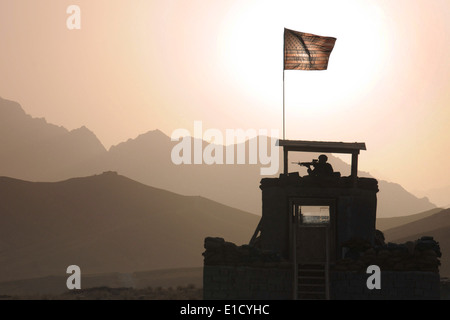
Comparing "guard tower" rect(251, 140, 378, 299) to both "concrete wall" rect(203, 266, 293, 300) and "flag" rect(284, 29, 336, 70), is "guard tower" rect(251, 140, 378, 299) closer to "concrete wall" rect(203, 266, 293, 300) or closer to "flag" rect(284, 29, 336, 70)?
"concrete wall" rect(203, 266, 293, 300)

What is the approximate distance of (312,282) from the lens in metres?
28.8

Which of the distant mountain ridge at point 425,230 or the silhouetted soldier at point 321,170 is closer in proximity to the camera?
the silhouetted soldier at point 321,170

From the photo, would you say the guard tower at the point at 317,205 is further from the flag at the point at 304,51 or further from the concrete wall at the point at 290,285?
the flag at the point at 304,51

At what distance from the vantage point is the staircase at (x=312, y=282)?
28.4 metres

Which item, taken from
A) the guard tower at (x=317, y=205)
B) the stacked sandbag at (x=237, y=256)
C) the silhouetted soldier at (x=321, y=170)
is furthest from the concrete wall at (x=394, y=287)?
the silhouetted soldier at (x=321, y=170)

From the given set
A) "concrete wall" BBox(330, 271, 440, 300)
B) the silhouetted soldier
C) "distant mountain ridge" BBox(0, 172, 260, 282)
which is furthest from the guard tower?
"distant mountain ridge" BBox(0, 172, 260, 282)

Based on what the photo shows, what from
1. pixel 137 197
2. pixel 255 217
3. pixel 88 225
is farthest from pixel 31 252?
pixel 255 217

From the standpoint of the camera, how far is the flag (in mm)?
32094

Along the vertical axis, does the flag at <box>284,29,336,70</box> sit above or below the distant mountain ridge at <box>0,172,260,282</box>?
above

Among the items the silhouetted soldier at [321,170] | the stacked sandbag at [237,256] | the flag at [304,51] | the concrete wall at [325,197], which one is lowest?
the stacked sandbag at [237,256]

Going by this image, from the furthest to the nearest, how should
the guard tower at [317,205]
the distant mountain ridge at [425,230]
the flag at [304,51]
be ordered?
1. the distant mountain ridge at [425,230]
2. the flag at [304,51]
3. the guard tower at [317,205]

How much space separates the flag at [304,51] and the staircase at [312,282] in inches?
343

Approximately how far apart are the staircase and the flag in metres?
8.71
